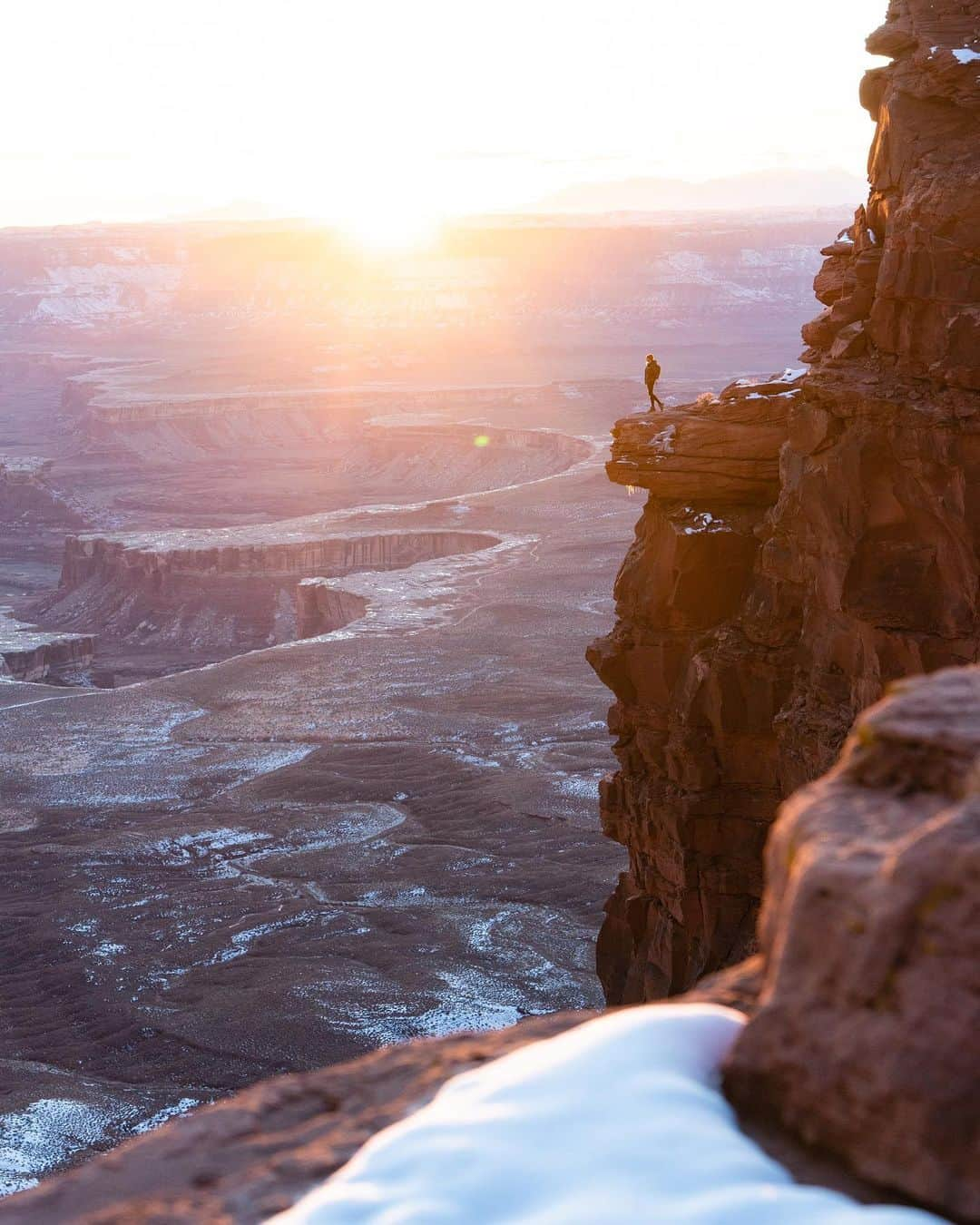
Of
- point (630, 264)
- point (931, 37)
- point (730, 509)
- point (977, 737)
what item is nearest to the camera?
point (977, 737)

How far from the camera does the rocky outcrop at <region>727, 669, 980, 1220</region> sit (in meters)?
4.02

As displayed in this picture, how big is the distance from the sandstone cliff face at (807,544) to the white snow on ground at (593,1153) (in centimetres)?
1115

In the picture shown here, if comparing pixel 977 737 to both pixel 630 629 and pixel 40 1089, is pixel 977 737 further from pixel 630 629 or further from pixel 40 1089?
pixel 40 1089

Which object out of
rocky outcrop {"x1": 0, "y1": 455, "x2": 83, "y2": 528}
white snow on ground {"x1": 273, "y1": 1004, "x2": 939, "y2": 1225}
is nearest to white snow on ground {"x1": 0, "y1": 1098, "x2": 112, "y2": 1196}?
white snow on ground {"x1": 273, "y1": 1004, "x2": 939, "y2": 1225}

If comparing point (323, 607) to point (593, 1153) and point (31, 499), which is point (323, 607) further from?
point (593, 1153)

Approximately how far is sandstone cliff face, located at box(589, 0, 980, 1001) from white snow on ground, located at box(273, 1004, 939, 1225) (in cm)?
1115

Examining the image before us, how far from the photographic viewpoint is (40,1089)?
20422 mm

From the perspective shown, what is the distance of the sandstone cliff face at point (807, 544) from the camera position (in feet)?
49.4

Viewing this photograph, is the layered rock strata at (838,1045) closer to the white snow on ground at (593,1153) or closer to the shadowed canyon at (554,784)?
the shadowed canyon at (554,784)

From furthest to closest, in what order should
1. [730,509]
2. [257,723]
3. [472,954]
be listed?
[257,723] → [472,954] → [730,509]

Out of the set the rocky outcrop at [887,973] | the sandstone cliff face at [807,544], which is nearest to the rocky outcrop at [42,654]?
the sandstone cliff face at [807,544]

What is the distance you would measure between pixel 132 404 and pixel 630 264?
235 ft

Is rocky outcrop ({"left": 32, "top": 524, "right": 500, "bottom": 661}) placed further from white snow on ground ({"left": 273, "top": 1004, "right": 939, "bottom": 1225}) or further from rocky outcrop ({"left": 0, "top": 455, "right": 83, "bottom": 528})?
white snow on ground ({"left": 273, "top": 1004, "right": 939, "bottom": 1225})

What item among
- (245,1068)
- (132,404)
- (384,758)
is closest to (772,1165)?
(245,1068)
